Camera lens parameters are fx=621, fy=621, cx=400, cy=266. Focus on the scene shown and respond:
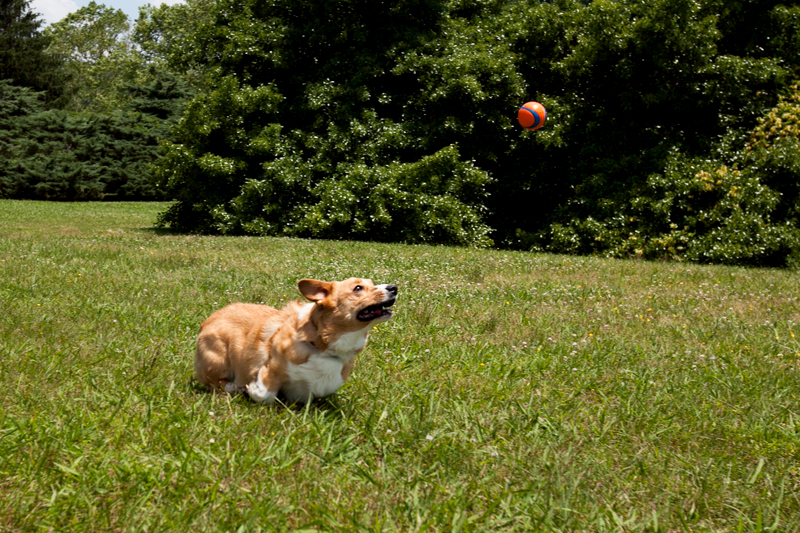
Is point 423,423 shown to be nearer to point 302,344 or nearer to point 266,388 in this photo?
point 302,344

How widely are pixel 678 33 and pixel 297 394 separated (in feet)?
48.6

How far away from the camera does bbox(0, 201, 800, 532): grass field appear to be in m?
2.79

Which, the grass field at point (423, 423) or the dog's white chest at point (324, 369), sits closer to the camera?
the grass field at point (423, 423)

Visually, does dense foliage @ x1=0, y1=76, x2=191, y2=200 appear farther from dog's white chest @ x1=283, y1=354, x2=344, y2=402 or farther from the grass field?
dog's white chest @ x1=283, y1=354, x2=344, y2=402

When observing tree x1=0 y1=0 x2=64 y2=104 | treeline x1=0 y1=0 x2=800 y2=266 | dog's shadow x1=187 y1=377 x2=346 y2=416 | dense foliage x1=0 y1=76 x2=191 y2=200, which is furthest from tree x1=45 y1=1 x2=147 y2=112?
dog's shadow x1=187 y1=377 x2=346 y2=416

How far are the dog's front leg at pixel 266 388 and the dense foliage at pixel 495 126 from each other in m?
12.6

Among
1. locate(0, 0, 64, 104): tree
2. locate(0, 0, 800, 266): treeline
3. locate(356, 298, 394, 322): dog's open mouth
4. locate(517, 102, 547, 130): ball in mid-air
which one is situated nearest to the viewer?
locate(356, 298, 394, 322): dog's open mouth

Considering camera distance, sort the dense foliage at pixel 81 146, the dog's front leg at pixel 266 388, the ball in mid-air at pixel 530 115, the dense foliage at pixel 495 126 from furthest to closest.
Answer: the dense foliage at pixel 81 146 < the dense foliage at pixel 495 126 < the ball in mid-air at pixel 530 115 < the dog's front leg at pixel 266 388

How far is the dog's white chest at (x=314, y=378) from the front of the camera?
372 cm

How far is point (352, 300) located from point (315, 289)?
0.86 ft

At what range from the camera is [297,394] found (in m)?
3.88

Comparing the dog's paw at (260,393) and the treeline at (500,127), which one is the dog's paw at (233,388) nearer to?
the dog's paw at (260,393)

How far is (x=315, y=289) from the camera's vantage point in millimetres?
3760

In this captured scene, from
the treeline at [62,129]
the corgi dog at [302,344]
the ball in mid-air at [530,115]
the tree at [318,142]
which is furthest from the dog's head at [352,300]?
the treeline at [62,129]
